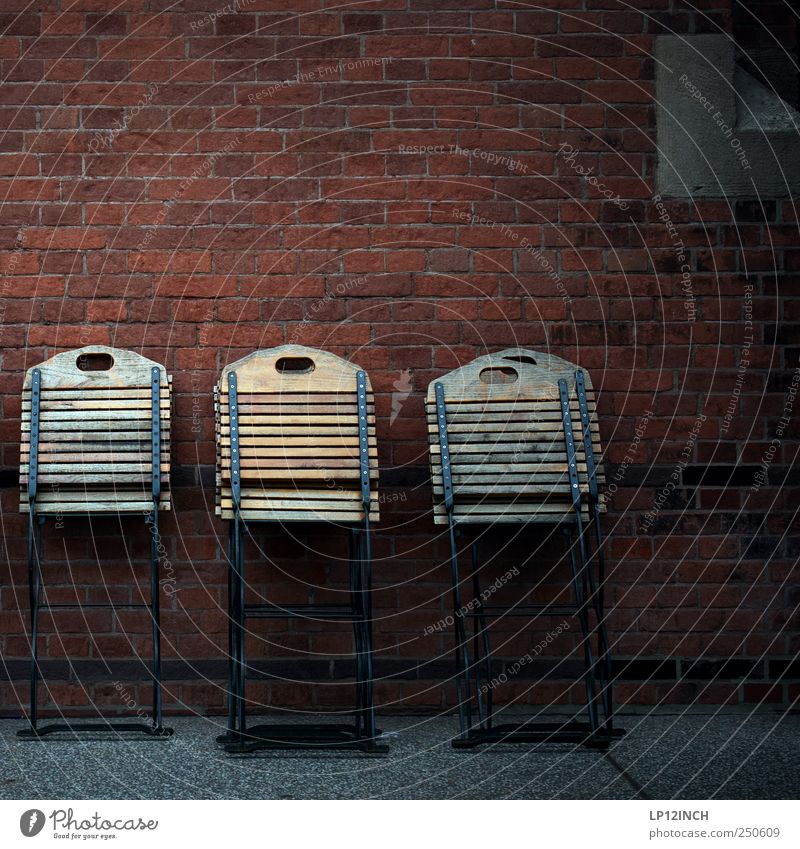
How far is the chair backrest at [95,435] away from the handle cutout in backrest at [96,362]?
0.17 m

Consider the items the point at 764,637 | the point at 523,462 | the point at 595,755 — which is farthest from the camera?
the point at 764,637

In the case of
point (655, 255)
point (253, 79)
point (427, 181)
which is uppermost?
point (253, 79)

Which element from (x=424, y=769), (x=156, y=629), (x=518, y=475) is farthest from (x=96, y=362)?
(x=424, y=769)

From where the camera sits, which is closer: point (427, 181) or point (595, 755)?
Answer: point (595, 755)

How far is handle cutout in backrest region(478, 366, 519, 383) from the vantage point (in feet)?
15.4

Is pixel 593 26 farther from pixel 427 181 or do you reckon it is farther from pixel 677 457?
pixel 677 457

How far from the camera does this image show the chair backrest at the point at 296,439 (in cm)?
436

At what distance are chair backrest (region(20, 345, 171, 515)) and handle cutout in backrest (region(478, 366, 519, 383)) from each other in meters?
1.32

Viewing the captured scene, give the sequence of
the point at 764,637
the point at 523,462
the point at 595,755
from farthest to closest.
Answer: the point at 764,637, the point at 523,462, the point at 595,755

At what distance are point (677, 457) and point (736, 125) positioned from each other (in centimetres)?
148

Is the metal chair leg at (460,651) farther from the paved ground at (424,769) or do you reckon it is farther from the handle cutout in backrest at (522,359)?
the handle cutout in backrest at (522,359)

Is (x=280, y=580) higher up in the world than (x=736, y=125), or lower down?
lower down

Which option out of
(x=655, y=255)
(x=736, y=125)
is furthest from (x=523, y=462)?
(x=736, y=125)

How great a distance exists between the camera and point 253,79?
479 cm
